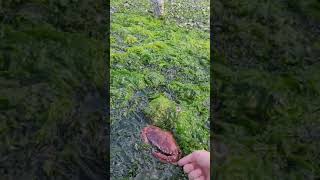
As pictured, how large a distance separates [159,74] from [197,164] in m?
0.40

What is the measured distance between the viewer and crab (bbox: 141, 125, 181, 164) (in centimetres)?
214

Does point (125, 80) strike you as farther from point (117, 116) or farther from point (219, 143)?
point (219, 143)

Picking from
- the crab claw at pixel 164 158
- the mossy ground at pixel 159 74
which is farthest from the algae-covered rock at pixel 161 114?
the crab claw at pixel 164 158

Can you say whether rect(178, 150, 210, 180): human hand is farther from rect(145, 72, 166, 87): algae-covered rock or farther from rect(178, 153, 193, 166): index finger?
rect(145, 72, 166, 87): algae-covered rock

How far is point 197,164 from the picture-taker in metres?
2.17

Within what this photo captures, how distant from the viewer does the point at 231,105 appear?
2.25 m

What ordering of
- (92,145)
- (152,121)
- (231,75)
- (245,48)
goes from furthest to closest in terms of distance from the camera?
1. (245,48)
2. (231,75)
3. (152,121)
4. (92,145)

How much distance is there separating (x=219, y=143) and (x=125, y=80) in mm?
444

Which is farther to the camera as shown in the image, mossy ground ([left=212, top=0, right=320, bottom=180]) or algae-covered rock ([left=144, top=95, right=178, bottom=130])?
algae-covered rock ([left=144, top=95, right=178, bottom=130])

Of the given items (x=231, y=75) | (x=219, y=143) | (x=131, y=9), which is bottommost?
(x=219, y=143)

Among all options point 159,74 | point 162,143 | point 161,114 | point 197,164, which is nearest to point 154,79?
point 159,74

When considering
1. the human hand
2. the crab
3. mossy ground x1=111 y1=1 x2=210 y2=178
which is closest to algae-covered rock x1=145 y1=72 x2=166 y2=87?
mossy ground x1=111 y1=1 x2=210 y2=178

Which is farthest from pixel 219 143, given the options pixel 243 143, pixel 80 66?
pixel 80 66

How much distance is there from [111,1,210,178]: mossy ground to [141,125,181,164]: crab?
0.09 ft
